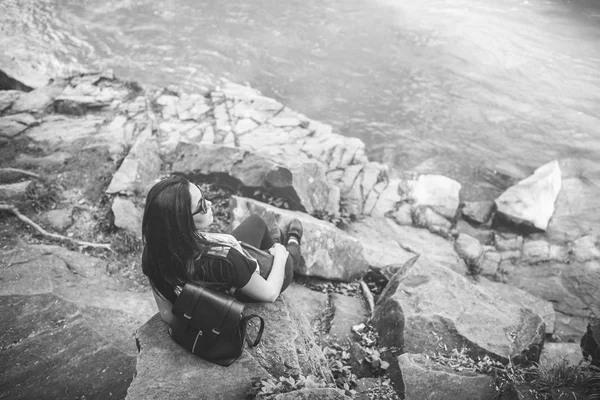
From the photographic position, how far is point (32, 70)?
43.0 feet

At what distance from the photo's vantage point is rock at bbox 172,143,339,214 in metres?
7.57

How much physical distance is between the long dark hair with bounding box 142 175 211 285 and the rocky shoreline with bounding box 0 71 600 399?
95 cm

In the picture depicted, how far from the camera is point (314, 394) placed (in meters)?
3.34

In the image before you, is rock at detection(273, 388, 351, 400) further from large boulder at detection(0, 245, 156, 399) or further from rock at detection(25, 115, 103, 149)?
rock at detection(25, 115, 103, 149)

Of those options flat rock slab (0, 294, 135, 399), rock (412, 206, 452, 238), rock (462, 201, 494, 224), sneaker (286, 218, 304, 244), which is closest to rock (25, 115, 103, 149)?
flat rock slab (0, 294, 135, 399)

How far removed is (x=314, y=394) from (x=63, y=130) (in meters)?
8.67

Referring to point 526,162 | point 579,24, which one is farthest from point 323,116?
point 579,24

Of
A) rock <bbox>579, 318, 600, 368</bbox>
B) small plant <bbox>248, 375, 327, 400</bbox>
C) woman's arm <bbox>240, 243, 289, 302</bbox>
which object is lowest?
rock <bbox>579, 318, 600, 368</bbox>

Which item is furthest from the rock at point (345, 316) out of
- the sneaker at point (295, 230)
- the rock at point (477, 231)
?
the rock at point (477, 231)

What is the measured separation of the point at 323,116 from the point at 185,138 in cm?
594

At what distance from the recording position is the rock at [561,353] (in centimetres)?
595

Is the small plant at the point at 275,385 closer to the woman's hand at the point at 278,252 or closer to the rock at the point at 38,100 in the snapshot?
the woman's hand at the point at 278,252

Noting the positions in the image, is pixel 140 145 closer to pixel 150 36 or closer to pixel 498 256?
pixel 498 256

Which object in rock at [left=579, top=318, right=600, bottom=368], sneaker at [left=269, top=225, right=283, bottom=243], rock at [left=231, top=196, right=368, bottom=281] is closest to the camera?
rock at [left=579, top=318, right=600, bottom=368]
